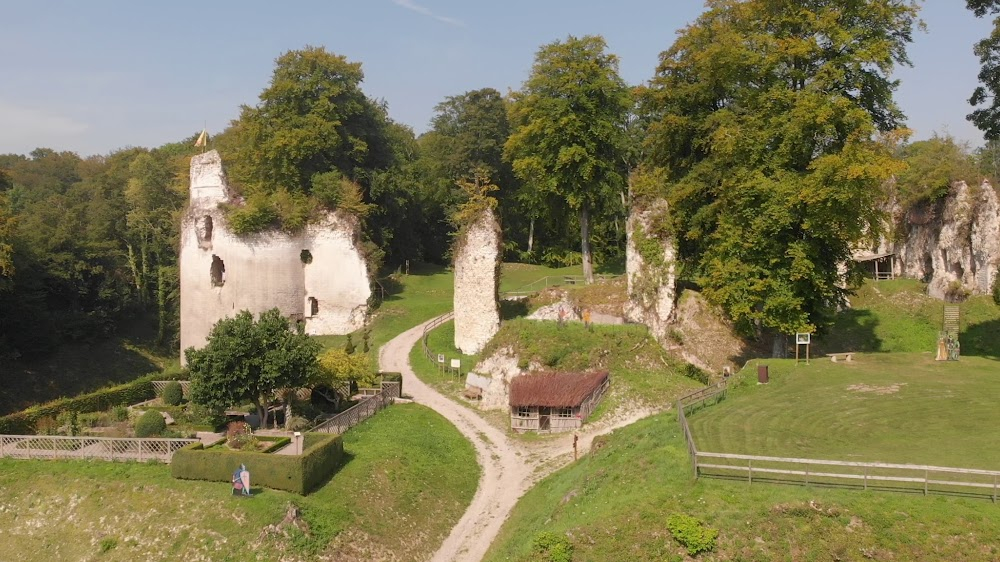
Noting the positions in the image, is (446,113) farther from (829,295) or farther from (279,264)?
(829,295)

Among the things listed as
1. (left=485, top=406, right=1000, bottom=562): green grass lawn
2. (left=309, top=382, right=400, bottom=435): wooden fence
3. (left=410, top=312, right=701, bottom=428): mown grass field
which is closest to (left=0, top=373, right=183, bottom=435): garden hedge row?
(left=309, top=382, right=400, bottom=435): wooden fence

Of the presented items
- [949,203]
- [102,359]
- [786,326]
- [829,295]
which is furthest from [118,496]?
[949,203]

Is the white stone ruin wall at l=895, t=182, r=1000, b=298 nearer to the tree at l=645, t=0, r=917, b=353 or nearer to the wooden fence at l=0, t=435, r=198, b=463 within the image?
the tree at l=645, t=0, r=917, b=353

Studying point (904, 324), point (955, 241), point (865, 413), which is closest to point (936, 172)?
point (955, 241)

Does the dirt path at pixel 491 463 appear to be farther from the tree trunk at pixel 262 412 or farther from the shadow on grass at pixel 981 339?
the shadow on grass at pixel 981 339

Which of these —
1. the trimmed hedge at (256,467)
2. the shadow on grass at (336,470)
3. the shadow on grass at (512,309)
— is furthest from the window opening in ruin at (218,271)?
the trimmed hedge at (256,467)

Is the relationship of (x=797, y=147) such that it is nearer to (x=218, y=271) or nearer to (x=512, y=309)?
(x=512, y=309)
